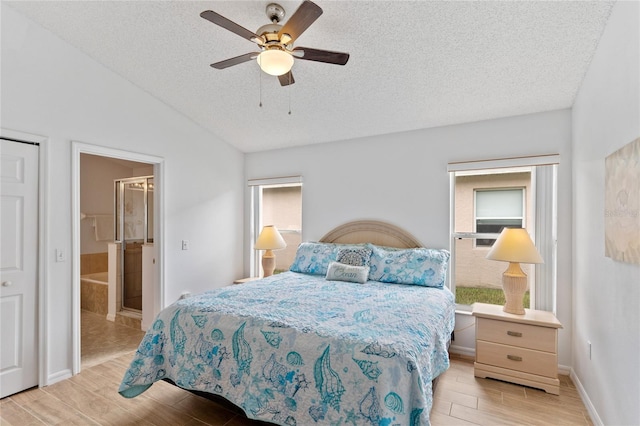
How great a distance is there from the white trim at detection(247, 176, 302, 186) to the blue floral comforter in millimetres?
2018

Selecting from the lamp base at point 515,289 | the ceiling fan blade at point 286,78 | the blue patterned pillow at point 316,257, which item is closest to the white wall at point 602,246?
the lamp base at point 515,289

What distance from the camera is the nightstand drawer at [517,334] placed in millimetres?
2512

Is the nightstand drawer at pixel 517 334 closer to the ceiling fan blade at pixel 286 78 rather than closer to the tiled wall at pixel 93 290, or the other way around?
the ceiling fan blade at pixel 286 78

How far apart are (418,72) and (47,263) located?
356cm

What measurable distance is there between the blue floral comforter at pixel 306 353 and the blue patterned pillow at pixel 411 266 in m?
0.36

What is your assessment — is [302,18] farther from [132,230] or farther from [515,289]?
[132,230]

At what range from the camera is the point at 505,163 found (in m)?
3.07

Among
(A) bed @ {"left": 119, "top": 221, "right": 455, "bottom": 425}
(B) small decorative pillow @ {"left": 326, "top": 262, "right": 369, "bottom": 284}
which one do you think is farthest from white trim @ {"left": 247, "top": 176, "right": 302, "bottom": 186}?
(A) bed @ {"left": 119, "top": 221, "right": 455, "bottom": 425}

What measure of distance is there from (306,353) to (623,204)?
1.81 metres

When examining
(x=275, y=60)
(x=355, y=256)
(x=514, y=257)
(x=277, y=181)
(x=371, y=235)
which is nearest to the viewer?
(x=275, y=60)

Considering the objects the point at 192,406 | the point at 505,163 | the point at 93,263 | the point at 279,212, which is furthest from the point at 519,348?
the point at 93,263

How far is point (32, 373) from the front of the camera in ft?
8.55

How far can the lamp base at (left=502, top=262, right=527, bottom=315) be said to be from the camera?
272 cm

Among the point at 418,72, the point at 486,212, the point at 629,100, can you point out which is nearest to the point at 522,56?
the point at 418,72
